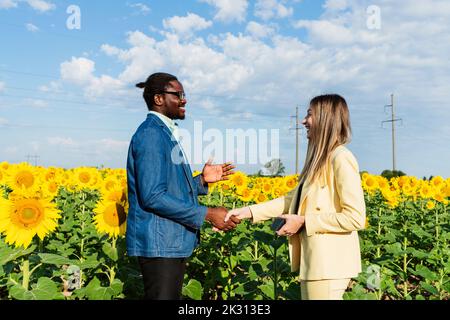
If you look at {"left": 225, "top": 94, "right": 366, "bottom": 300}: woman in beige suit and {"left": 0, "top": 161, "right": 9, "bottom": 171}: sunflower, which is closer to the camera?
{"left": 225, "top": 94, "right": 366, "bottom": 300}: woman in beige suit

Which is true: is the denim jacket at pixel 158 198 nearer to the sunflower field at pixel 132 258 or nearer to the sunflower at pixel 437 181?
the sunflower field at pixel 132 258

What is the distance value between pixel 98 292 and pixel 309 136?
2423 mm

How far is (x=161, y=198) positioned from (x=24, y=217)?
1389 millimetres

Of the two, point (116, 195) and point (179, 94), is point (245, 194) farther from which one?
point (179, 94)

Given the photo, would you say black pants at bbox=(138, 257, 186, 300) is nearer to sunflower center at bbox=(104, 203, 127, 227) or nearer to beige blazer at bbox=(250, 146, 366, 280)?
beige blazer at bbox=(250, 146, 366, 280)

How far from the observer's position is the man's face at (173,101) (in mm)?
3182

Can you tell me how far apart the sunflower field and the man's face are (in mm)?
1247

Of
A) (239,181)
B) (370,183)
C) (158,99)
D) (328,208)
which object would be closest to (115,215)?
(158,99)

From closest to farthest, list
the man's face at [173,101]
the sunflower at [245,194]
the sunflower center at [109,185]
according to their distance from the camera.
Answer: the man's face at [173,101]
the sunflower center at [109,185]
the sunflower at [245,194]

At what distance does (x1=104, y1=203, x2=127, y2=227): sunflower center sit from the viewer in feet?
14.2

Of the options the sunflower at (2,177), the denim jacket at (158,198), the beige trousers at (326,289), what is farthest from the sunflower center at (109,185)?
the beige trousers at (326,289)

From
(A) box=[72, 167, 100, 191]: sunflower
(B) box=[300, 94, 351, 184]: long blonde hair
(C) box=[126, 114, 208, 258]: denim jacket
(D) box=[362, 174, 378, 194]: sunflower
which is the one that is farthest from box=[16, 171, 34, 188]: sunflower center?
(D) box=[362, 174, 378, 194]: sunflower

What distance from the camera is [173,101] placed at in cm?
319
